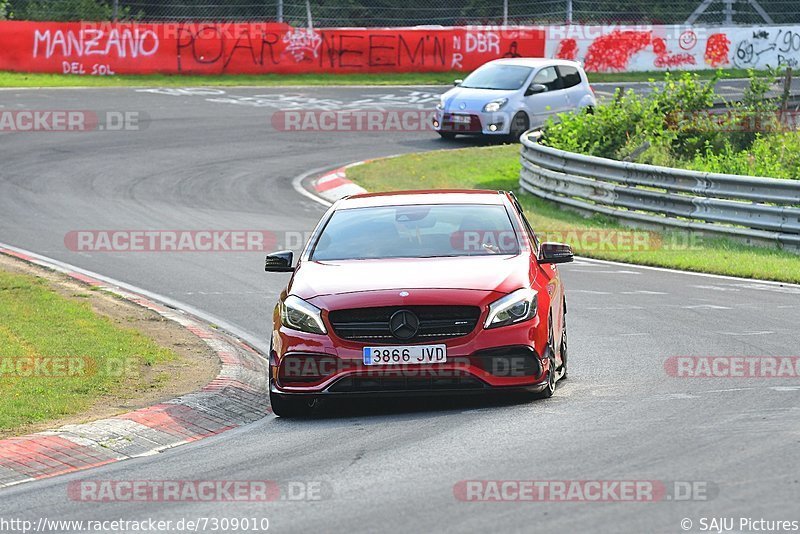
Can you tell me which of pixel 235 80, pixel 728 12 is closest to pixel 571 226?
pixel 235 80

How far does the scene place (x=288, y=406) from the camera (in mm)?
9453

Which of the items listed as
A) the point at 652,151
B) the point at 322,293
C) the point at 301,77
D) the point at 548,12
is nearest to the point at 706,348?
the point at 322,293

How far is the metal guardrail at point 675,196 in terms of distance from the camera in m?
17.9

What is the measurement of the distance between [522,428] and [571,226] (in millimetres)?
12011

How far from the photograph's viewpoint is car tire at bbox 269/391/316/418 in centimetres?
937

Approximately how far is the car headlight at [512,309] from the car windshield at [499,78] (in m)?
20.5

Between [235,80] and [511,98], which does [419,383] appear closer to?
[511,98]

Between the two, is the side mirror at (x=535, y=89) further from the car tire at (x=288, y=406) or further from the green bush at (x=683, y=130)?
the car tire at (x=288, y=406)

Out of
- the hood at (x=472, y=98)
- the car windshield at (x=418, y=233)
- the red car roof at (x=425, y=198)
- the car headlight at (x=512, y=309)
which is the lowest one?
the hood at (x=472, y=98)

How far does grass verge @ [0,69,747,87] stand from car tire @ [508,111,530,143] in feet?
33.0

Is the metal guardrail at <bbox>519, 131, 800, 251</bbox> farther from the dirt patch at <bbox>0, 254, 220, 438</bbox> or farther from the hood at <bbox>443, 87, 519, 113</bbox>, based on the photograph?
the dirt patch at <bbox>0, 254, 220, 438</bbox>

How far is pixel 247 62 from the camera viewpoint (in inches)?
1544

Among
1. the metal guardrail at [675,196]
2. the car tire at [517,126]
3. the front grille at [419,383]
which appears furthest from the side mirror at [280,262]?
the car tire at [517,126]

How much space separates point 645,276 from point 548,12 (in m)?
29.2
